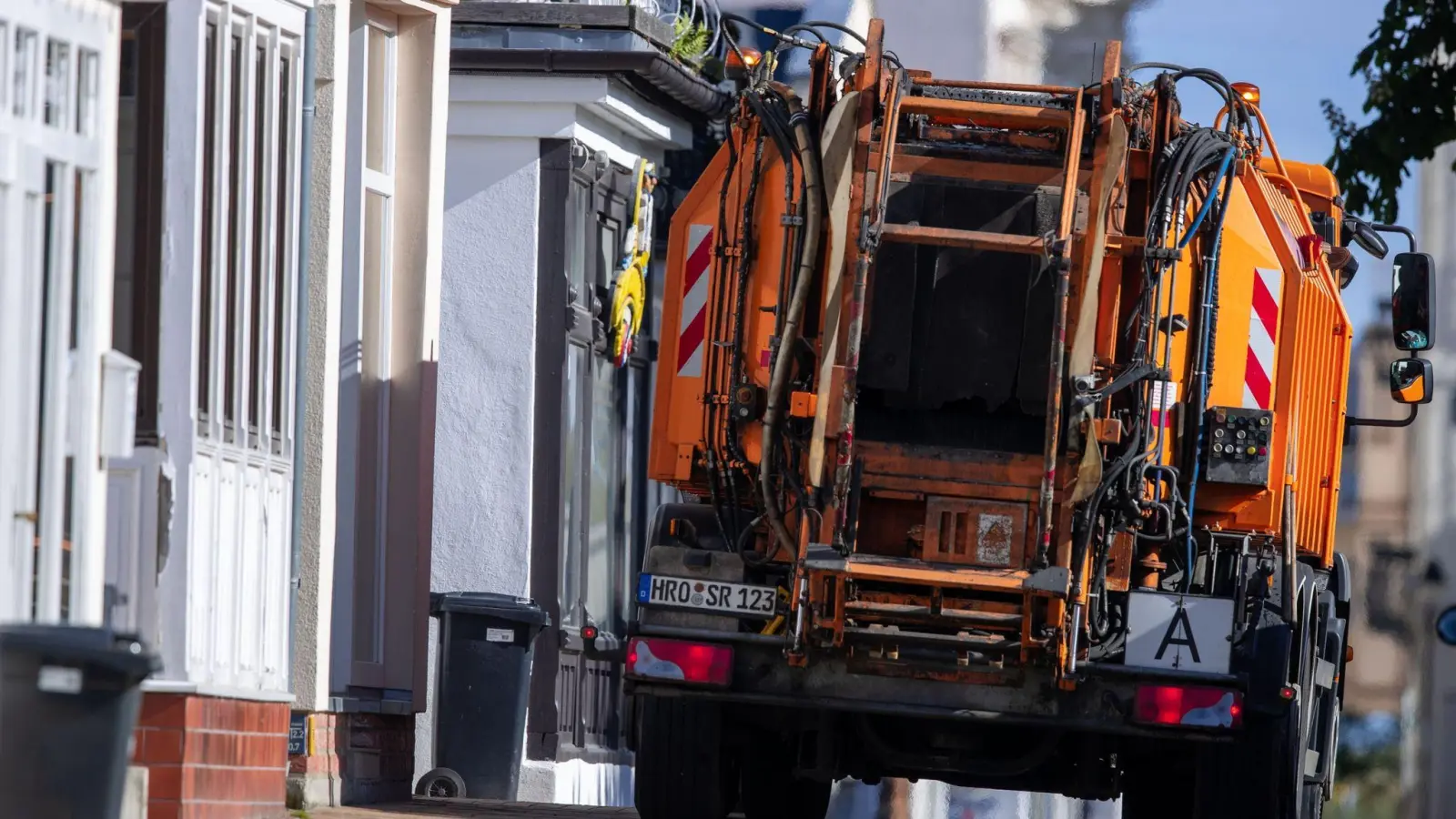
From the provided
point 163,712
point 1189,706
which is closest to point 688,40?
point 1189,706

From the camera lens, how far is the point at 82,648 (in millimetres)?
7344

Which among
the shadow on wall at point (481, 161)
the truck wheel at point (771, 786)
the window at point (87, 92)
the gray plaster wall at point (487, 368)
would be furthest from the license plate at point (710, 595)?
the shadow on wall at point (481, 161)

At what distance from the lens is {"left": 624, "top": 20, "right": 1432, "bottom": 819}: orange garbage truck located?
980 cm

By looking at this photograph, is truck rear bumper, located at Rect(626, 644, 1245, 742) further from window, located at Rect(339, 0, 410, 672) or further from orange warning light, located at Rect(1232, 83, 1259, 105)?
window, located at Rect(339, 0, 410, 672)

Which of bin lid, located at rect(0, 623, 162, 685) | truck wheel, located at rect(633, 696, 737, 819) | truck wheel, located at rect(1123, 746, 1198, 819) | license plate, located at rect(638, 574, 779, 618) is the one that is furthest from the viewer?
truck wheel, located at rect(1123, 746, 1198, 819)

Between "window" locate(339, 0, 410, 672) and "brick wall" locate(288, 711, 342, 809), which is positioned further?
"window" locate(339, 0, 410, 672)

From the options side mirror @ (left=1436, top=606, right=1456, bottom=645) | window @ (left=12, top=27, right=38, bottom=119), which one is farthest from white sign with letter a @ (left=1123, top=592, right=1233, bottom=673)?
side mirror @ (left=1436, top=606, right=1456, bottom=645)

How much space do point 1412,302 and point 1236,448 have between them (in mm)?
2217

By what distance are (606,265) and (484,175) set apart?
4.45 feet

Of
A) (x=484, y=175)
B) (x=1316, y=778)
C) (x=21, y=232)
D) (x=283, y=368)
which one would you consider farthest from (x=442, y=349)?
(x=21, y=232)

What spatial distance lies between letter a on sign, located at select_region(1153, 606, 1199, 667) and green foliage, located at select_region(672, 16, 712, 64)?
9035 mm

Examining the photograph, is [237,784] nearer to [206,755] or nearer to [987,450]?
[206,755]

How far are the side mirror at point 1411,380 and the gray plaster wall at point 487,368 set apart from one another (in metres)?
6.02

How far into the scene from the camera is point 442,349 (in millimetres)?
17234
